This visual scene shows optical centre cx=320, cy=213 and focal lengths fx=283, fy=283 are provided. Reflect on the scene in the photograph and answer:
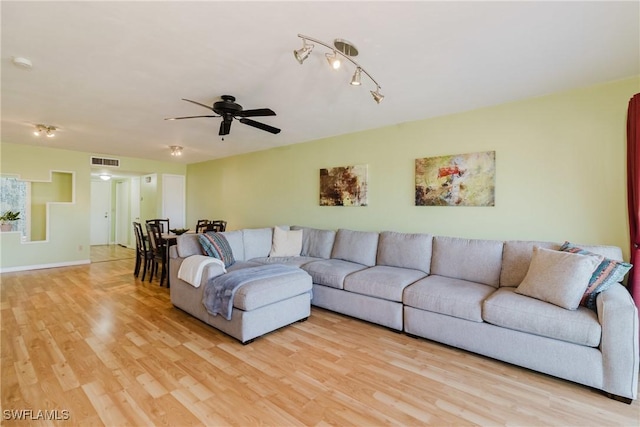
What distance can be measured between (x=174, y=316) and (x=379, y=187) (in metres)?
3.16

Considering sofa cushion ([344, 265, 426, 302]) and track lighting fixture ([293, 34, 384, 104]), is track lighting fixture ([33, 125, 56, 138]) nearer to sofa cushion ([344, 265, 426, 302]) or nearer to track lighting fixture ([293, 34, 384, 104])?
track lighting fixture ([293, 34, 384, 104])

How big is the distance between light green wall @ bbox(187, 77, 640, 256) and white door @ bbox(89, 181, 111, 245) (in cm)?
740

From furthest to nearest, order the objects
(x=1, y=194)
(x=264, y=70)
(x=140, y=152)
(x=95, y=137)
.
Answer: (x=140, y=152) → (x=1, y=194) → (x=95, y=137) → (x=264, y=70)

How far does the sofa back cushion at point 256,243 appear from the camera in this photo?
13.7 ft

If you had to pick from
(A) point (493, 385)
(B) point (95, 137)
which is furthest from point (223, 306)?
(B) point (95, 137)

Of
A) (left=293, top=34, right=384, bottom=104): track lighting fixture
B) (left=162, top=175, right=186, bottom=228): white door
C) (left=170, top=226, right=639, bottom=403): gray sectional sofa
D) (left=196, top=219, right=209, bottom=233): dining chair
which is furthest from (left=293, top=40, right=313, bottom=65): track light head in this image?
(left=162, top=175, right=186, bottom=228): white door

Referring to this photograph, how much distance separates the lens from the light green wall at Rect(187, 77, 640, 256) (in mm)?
2680

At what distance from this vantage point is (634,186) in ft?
8.01

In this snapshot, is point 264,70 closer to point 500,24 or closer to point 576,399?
point 500,24

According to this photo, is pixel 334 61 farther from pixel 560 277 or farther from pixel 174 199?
pixel 174 199

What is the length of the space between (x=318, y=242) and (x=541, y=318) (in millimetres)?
2788

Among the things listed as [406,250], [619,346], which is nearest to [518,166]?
[406,250]

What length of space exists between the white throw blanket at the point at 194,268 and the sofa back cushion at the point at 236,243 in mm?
678

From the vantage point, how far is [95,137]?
15.8ft
